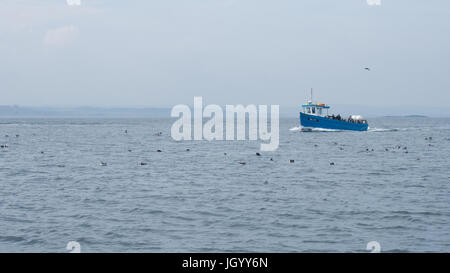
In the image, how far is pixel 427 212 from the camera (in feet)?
73.9

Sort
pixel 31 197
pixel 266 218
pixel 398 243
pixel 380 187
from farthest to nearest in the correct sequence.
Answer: pixel 380 187
pixel 31 197
pixel 266 218
pixel 398 243

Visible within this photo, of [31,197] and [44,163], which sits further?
[44,163]

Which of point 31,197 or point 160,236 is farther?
point 31,197

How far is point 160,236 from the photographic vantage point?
18188mm

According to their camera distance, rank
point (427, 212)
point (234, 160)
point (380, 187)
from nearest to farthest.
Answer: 1. point (427, 212)
2. point (380, 187)
3. point (234, 160)

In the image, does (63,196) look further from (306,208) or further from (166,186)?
(306,208)
